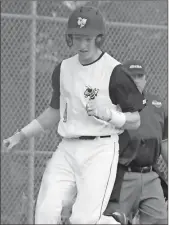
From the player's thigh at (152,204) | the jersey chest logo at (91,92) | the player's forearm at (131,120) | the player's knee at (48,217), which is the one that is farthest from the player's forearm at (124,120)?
the player's thigh at (152,204)

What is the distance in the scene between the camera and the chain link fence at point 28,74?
29.5ft

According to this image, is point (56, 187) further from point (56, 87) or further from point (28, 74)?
point (28, 74)

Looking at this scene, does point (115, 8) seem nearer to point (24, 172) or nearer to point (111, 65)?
point (24, 172)

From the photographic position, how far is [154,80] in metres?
9.32

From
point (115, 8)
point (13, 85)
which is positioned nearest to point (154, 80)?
point (115, 8)

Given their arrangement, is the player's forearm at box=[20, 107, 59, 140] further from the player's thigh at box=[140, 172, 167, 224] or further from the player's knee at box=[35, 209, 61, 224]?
the player's thigh at box=[140, 172, 167, 224]

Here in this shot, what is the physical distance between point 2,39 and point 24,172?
1449 millimetres

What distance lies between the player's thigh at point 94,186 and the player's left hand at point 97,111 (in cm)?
37

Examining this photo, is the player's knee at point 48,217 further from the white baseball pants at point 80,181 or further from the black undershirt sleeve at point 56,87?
the black undershirt sleeve at point 56,87

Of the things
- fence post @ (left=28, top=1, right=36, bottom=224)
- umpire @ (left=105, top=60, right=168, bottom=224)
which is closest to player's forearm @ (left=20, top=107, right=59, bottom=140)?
umpire @ (left=105, top=60, right=168, bottom=224)

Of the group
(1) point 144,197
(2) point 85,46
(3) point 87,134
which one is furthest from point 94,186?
(1) point 144,197

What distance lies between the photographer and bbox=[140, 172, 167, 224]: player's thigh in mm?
7379

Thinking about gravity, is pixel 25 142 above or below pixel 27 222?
above

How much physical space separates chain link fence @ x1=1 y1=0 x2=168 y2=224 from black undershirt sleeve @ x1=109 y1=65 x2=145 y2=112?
9.51ft
